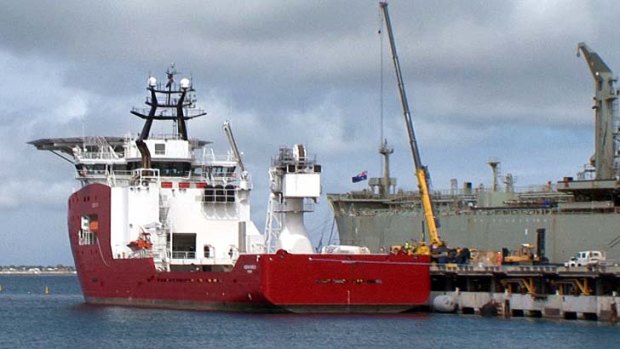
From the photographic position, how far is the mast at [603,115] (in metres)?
63.6

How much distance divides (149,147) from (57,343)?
16905 mm

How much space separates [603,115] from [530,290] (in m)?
15.8

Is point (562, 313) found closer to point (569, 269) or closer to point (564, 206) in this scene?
point (569, 269)

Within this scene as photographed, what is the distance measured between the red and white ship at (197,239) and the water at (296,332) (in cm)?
95

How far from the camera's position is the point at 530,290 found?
5197 centimetres

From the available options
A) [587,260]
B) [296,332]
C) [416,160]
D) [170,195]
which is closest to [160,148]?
[170,195]

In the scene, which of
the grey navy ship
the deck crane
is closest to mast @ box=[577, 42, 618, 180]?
the grey navy ship

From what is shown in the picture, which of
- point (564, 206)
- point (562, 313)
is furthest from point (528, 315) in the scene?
point (564, 206)

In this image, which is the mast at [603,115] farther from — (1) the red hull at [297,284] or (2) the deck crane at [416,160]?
(1) the red hull at [297,284]

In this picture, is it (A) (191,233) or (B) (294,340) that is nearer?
(B) (294,340)

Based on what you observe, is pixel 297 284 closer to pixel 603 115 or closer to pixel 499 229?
pixel 499 229

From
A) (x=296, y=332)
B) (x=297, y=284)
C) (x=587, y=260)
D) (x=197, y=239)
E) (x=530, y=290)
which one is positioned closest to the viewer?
(x=296, y=332)

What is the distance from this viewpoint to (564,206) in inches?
2424

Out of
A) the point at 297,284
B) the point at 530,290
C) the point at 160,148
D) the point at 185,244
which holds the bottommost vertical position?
the point at 530,290
